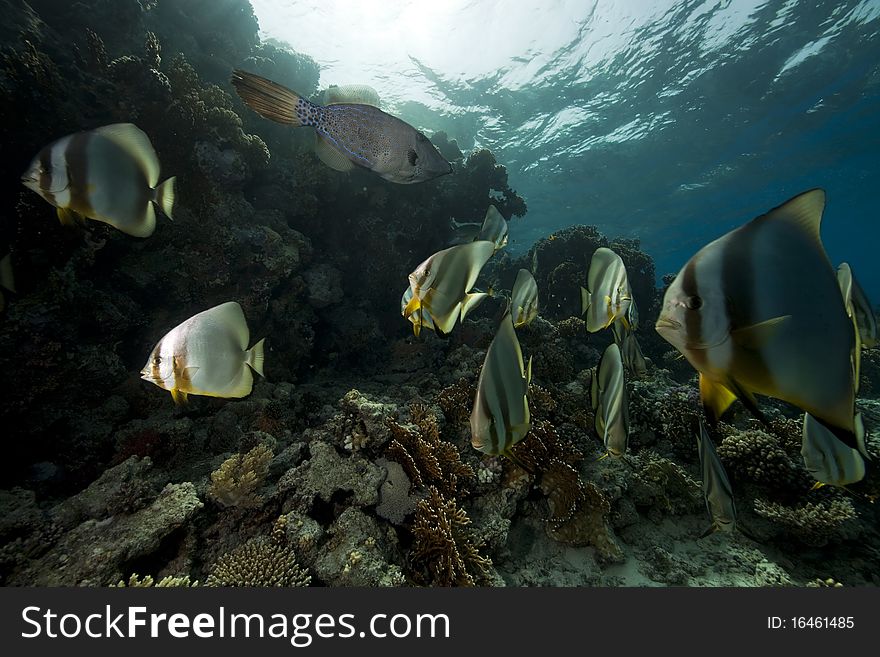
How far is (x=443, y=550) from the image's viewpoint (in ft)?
11.0

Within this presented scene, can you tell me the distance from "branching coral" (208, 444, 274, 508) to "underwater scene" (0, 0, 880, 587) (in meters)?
0.04

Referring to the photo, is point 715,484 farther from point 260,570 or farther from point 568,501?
point 260,570

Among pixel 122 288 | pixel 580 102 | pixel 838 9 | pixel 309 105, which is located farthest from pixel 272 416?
pixel 838 9

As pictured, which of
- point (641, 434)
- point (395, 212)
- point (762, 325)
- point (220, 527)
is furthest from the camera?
point (395, 212)

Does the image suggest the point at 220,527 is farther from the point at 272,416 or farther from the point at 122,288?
the point at 122,288

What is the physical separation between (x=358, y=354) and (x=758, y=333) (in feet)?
29.6

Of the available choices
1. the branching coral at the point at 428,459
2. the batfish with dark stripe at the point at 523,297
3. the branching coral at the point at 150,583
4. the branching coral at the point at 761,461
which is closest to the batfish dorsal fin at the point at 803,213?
the batfish with dark stripe at the point at 523,297

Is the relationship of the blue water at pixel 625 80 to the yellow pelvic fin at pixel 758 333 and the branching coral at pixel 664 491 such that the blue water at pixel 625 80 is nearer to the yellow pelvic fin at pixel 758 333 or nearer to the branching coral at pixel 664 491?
the branching coral at pixel 664 491

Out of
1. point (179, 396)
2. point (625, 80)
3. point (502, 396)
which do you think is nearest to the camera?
point (502, 396)

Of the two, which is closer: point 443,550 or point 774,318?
point 774,318

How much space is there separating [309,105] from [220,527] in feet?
12.9

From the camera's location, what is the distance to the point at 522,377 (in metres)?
1.94

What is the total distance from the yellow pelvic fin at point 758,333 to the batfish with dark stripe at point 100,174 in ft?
10.9

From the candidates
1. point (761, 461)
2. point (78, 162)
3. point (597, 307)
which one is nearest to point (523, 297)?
point (597, 307)
